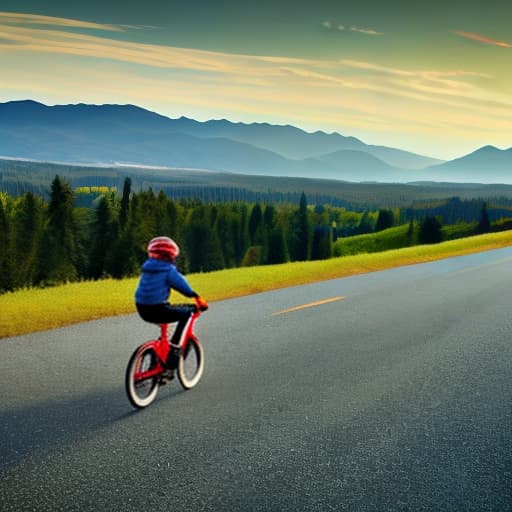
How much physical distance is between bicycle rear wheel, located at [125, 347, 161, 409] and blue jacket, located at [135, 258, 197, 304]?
0.57m

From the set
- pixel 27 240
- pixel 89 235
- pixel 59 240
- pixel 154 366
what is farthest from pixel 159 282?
pixel 89 235

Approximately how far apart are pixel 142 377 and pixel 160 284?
1.03 meters

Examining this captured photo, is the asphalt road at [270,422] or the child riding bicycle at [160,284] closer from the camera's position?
the asphalt road at [270,422]

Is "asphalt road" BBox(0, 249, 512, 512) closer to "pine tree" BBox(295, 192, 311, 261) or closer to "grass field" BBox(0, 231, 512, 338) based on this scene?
"grass field" BBox(0, 231, 512, 338)

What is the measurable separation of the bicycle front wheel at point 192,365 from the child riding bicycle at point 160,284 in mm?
796

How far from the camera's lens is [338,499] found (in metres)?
5.08

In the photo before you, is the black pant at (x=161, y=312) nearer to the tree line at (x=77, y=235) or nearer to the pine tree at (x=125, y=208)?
the tree line at (x=77, y=235)

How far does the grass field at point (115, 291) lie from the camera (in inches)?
498

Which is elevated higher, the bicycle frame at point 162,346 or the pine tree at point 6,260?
the bicycle frame at point 162,346

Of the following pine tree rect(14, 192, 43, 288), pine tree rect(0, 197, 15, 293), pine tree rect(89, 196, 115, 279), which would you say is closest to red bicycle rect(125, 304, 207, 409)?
pine tree rect(0, 197, 15, 293)

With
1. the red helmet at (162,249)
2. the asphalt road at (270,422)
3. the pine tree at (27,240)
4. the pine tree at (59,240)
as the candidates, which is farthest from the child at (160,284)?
the pine tree at (27,240)

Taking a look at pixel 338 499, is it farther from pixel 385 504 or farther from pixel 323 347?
pixel 323 347

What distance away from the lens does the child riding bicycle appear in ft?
22.6

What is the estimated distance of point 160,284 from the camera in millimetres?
6945
